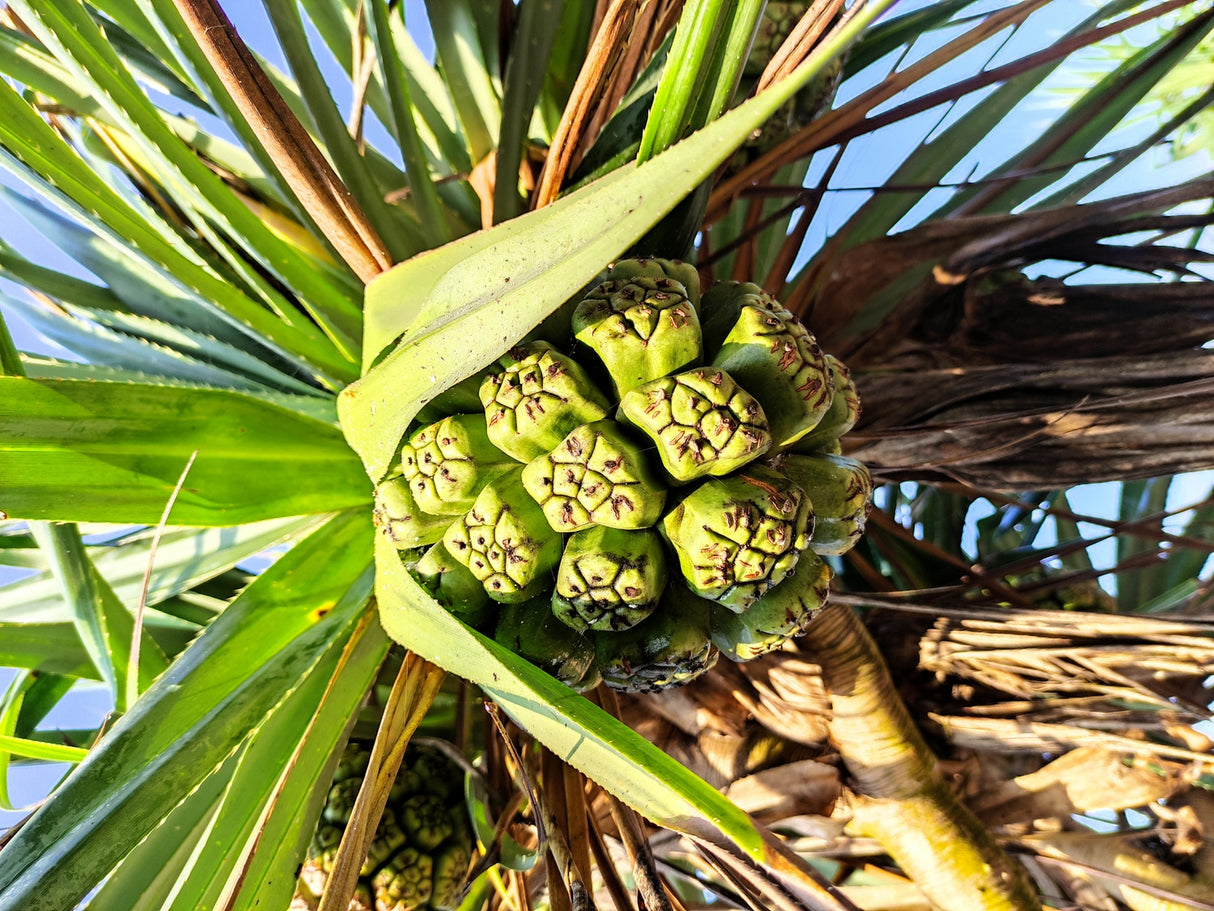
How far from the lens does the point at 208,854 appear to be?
828 millimetres

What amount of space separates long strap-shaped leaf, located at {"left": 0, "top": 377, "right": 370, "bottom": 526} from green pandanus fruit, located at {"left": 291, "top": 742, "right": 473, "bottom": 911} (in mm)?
587

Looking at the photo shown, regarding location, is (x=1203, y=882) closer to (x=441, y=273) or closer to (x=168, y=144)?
(x=441, y=273)

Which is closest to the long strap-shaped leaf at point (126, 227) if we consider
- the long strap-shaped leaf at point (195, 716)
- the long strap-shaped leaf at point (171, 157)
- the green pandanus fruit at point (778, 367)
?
the long strap-shaped leaf at point (171, 157)

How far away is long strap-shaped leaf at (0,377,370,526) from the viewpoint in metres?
0.78

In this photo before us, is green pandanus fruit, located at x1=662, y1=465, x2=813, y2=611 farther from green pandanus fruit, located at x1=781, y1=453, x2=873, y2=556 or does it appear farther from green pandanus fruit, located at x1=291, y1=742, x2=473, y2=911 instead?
green pandanus fruit, located at x1=291, y1=742, x2=473, y2=911

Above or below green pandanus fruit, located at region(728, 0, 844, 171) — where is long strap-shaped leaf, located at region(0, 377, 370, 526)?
below

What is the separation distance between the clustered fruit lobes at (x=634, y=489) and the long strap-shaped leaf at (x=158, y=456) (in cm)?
21

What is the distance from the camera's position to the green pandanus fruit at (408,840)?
1308 mm

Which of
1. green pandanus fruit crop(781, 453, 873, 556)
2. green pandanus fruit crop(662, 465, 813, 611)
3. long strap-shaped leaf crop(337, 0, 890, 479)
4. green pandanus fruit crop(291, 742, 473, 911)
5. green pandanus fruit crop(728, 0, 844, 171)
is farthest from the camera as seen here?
green pandanus fruit crop(728, 0, 844, 171)

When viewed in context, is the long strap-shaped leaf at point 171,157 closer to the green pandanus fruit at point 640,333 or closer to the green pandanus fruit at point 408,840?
the green pandanus fruit at point 640,333

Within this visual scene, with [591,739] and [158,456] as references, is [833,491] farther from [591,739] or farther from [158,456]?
[158,456]

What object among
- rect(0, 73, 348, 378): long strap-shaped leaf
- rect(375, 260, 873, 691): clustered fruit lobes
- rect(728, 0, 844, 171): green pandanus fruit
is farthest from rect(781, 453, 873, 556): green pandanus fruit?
rect(728, 0, 844, 171): green pandanus fruit

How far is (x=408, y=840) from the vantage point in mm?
1375

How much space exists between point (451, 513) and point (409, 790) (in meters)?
0.81
